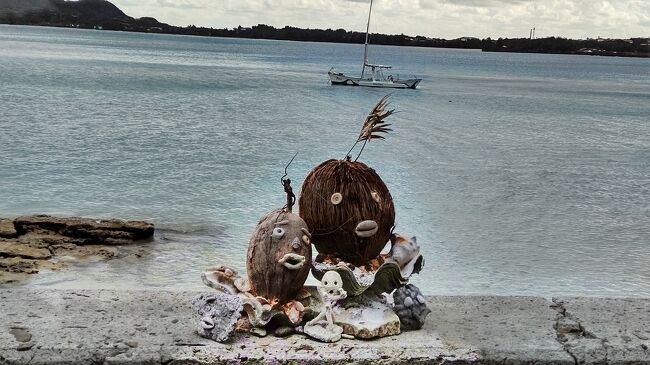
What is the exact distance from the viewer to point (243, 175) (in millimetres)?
15938

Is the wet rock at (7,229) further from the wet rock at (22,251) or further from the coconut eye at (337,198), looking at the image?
the coconut eye at (337,198)

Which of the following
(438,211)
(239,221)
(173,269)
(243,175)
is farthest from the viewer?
(243,175)

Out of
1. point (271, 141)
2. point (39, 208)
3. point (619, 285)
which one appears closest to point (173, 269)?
point (39, 208)

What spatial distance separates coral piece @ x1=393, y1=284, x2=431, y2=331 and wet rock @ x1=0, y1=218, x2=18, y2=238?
680cm

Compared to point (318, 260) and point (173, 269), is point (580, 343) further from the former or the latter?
point (173, 269)

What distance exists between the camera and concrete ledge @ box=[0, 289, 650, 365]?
3719 millimetres

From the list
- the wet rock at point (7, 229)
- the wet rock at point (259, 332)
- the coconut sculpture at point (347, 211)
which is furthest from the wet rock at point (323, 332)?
the wet rock at point (7, 229)

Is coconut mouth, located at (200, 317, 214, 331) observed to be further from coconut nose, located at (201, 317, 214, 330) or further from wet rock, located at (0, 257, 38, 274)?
wet rock, located at (0, 257, 38, 274)

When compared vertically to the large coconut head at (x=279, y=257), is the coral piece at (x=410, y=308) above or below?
below

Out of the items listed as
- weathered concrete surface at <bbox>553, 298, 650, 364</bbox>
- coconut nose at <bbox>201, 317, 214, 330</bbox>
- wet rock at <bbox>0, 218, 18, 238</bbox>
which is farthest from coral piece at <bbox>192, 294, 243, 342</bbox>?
wet rock at <bbox>0, 218, 18, 238</bbox>

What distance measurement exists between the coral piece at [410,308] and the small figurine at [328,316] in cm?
29

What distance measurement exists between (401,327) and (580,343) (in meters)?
0.89

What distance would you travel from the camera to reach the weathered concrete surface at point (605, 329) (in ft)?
13.1

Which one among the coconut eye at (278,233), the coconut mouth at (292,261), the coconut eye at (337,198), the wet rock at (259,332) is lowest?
the wet rock at (259,332)
